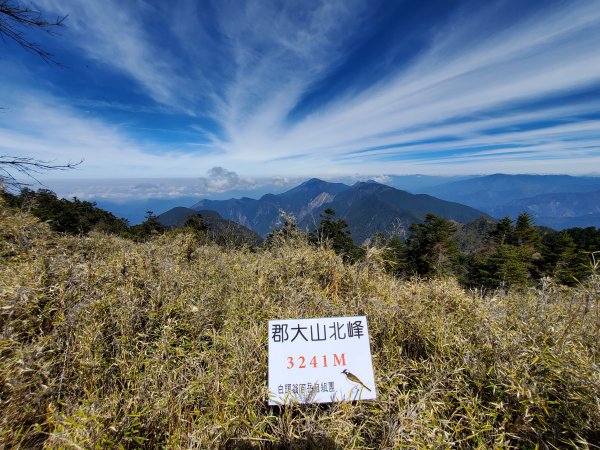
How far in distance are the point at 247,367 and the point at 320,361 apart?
27.3 inches

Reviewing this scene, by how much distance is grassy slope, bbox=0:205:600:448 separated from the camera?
1.95 meters

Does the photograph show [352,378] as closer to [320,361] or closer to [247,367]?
[320,361]

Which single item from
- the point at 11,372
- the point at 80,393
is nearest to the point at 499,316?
the point at 80,393

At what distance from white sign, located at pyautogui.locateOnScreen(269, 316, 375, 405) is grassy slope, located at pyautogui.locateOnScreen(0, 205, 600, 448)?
122 millimetres

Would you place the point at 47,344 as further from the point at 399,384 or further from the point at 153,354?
the point at 399,384

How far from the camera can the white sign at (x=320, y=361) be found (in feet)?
7.48

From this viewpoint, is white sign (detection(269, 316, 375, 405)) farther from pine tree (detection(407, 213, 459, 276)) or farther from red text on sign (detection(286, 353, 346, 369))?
pine tree (detection(407, 213, 459, 276))

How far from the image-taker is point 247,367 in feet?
7.98

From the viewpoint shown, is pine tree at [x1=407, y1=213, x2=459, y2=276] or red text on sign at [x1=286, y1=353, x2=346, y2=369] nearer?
red text on sign at [x1=286, y1=353, x2=346, y2=369]

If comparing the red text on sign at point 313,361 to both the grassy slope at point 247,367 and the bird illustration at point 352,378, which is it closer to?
the bird illustration at point 352,378

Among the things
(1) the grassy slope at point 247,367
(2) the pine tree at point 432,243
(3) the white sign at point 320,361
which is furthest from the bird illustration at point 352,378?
(2) the pine tree at point 432,243

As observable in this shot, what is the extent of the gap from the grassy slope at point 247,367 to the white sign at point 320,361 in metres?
0.12

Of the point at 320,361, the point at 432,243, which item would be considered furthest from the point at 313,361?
the point at 432,243

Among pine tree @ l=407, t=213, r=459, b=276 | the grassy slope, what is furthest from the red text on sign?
pine tree @ l=407, t=213, r=459, b=276
